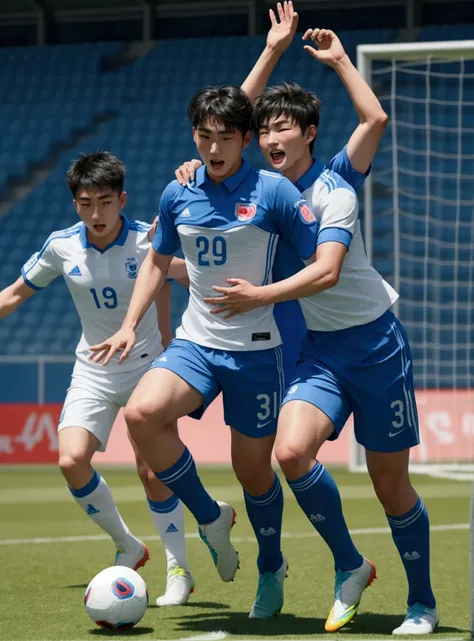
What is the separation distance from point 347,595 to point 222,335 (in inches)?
43.8

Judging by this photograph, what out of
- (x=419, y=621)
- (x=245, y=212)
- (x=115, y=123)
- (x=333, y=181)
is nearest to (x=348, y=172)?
(x=333, y=181)

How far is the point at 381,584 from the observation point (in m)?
5.80

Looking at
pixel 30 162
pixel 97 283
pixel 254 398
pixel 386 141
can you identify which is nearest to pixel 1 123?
pixel 30 162

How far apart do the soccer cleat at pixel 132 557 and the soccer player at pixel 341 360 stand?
1508 mm

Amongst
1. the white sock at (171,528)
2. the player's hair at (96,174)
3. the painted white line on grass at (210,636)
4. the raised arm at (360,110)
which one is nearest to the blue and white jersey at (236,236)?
the raised arm at (360,110)

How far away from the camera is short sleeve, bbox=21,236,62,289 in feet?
19.0

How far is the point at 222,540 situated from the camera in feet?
16.1

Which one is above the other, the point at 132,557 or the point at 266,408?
the point at 266,408

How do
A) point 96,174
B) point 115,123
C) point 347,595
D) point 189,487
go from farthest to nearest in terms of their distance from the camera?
1. point 115,123
2. point 96,174
3. point 189,487
4. point 347,595

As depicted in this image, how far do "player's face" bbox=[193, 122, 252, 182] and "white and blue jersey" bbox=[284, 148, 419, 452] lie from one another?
1.21 feet

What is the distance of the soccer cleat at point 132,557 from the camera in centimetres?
567

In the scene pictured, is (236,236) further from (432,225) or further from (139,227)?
(432,225)

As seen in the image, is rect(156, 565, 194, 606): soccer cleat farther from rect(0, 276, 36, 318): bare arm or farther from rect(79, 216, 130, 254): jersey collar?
rect(79, 216, 130, 254): jersey collar

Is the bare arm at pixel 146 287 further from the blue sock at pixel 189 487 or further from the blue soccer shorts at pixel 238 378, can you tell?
the blue sock at pixel 189 487
